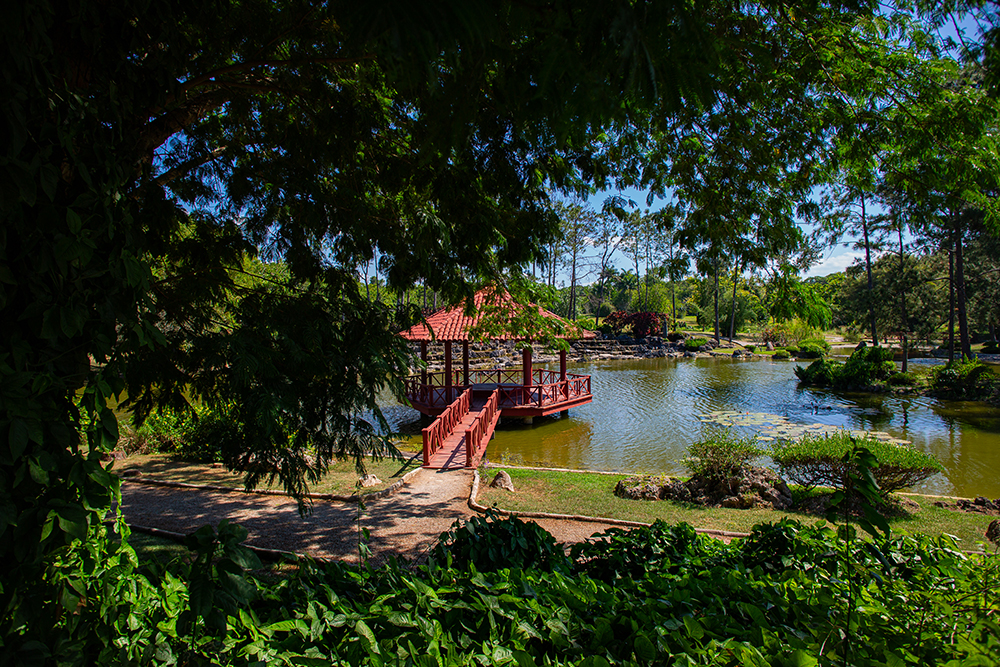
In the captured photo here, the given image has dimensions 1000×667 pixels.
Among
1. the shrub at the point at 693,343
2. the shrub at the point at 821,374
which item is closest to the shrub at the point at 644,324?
the shrub at the point at 693,343

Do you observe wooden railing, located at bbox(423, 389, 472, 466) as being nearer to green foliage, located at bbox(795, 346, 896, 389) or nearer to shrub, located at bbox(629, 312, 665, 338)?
green foliage, located at bbox(795, 346, 896, 389)

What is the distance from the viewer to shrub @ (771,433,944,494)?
7.63m

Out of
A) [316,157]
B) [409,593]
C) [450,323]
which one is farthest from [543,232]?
[450,323]

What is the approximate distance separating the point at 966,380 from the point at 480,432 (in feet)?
66.0

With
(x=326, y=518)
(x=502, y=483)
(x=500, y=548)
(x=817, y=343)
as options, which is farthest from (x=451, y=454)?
(x=817, y=343)

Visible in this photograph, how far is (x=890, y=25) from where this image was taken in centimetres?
457

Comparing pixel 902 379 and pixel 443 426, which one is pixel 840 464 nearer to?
pixel 443 426

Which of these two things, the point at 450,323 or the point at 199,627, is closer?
the point at 199,627

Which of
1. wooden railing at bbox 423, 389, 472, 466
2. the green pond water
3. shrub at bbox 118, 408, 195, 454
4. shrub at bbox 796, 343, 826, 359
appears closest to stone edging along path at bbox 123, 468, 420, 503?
wooden railing at bbox 423, 389, 472, 466

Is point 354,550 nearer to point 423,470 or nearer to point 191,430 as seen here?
point 423,470

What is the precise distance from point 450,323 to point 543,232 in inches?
408

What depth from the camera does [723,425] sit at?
1616cm

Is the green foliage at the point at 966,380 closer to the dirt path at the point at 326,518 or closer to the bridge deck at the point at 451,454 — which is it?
the bridge deck at the point at 451,454

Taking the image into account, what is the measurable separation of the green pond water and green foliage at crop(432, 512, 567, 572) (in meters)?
8.77
